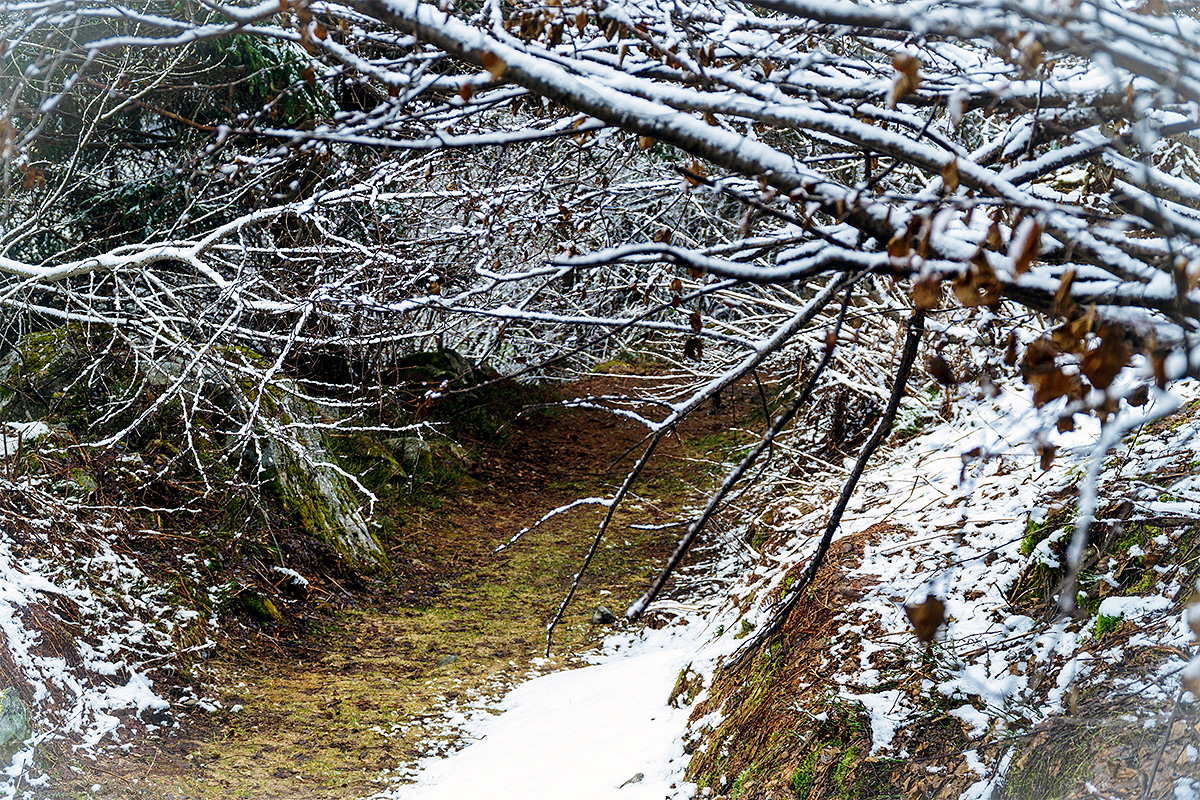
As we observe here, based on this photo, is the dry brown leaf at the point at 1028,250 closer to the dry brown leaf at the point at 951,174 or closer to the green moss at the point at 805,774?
the dry brown leaf at the point at 951,174

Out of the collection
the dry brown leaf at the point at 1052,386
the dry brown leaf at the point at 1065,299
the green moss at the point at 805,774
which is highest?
the dry brown leaf at the point at 1065,299

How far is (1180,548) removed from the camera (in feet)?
9.23

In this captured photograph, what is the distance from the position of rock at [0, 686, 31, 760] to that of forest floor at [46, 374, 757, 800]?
0.73 ft

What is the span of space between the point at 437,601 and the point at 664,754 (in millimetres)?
3260

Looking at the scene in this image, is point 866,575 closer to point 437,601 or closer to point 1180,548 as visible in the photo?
point 1180,548

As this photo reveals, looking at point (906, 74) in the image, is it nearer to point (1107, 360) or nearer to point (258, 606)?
point (1107, 360)

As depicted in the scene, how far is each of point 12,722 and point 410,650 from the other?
2.59 meters

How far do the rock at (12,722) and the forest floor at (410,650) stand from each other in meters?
0.22

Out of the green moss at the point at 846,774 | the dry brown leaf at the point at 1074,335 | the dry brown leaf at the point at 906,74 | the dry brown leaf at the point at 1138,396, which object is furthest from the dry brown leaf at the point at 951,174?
the green moss at the point at 846,774

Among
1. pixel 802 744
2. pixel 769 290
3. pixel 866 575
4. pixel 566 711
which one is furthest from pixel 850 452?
pixel 802 744

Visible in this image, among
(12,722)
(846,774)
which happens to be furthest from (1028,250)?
(12,722)

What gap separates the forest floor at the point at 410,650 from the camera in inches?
169

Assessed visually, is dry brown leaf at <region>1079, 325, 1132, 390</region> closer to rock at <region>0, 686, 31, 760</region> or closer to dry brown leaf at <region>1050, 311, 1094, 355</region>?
dry brown leaf at <region>1050, 311, 1094, 355</region>

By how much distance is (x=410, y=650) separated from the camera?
19.6ft
